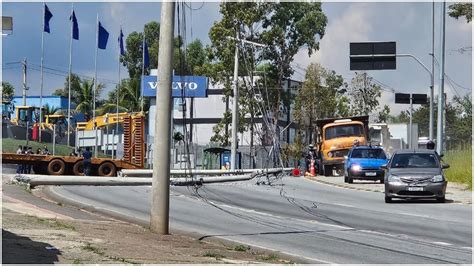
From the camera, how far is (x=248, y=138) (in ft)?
225

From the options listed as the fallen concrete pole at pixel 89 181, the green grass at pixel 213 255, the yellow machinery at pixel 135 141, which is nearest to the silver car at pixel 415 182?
the fallen concrete pole at pixel 89 181

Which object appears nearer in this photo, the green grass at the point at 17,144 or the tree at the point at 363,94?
the green grass at the point at 17,144

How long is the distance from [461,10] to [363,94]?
1535 inches

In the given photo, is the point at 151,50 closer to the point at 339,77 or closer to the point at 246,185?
the point at 339,77

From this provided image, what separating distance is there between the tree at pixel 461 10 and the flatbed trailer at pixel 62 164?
60.2 feet

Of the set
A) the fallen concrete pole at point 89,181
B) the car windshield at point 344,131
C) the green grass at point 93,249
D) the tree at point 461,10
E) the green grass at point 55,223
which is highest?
the tree at point 461,10

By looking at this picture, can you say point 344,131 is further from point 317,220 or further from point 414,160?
point 317,220

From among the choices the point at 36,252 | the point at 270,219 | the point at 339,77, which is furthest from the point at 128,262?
the point at 339,77

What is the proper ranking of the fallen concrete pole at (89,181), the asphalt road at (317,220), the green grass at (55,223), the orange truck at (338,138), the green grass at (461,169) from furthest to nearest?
1. the orange truck at (338,138)
2. the green grass at (461,169)
3. the fallen concrete pole at (89,181)
4. the asphalt road at (317,220)
5. the green grass at (55,223)

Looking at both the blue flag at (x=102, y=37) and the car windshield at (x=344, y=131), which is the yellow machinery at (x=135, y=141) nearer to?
the car windshield at (x=344, y=131)

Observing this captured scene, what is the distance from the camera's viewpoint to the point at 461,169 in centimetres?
3400

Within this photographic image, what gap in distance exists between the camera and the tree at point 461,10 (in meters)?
36.1

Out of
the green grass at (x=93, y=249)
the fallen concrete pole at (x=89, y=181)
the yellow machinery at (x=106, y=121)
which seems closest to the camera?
the green grass at (x=93, y=249)

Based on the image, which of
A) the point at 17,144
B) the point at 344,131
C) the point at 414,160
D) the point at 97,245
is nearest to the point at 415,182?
the point at 414,160
